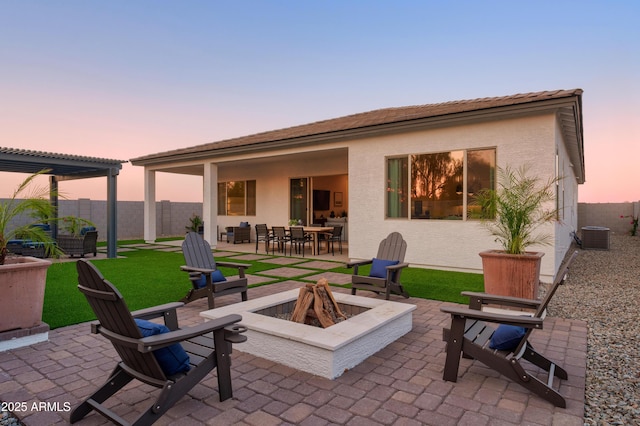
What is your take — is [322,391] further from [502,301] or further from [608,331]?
[608,331]

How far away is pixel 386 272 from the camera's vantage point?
522cm

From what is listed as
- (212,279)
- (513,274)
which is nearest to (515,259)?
(513,274)

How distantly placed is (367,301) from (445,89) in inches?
518

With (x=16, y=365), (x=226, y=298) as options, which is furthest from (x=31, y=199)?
(x=226, y=298)

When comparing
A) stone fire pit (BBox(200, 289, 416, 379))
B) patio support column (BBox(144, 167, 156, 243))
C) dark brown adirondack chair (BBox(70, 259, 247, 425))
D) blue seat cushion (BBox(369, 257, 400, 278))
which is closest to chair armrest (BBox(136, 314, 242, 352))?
dark brown adirondack chair (BBox(70, 259, 247, 425))

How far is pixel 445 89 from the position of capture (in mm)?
14898

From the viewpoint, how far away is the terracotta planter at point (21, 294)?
3.45 meters


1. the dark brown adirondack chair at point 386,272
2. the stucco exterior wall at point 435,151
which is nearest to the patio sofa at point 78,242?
the stucco exterior wall at point 435,151

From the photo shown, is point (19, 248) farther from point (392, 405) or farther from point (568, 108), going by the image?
point (568, 108)

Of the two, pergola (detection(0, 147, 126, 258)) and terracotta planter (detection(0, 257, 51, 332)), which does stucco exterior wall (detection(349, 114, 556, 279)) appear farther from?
pergola (detection(0, 147, 126, 258))

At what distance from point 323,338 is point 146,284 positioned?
16.0 feet

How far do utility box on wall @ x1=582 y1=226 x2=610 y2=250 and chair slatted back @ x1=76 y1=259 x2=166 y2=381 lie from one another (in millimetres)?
15323

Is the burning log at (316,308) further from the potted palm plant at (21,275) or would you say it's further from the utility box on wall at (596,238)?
the utility box on wall at (596,238)

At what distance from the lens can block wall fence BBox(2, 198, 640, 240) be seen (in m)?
16.4
